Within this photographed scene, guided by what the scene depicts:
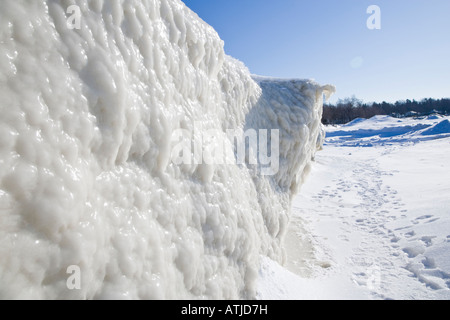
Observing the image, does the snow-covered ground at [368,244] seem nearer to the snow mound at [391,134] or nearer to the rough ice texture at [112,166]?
the rough ice texture at [112,166]

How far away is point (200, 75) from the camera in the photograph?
2.18m

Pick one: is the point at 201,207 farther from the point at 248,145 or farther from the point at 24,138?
the point at 248,145

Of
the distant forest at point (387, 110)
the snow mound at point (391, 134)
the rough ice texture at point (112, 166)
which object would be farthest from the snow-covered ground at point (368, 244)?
the distant forest at point (387, 110)

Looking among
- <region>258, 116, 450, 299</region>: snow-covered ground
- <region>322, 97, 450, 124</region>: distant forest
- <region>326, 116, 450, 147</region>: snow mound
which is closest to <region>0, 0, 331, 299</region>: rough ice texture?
<region>258, 116, 450, 299</region>: snow-covered ground

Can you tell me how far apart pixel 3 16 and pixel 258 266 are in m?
2.20

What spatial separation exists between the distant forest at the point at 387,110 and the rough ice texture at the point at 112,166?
139 feet

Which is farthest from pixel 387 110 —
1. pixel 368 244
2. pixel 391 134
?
pixel 368 244

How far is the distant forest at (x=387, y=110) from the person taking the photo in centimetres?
4446

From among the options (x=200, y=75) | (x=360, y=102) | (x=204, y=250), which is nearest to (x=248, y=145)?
(x=200, y=75)

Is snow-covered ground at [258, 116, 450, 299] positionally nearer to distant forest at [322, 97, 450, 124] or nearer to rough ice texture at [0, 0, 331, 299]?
rough ice texture at [0, 0, 331, 299]

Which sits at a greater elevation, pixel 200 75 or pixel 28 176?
pixel 200 75

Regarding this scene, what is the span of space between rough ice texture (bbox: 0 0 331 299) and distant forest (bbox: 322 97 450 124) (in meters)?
42.3

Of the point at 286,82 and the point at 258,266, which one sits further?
the point at 286,82

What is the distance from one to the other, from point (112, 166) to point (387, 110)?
197 ft
